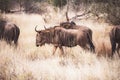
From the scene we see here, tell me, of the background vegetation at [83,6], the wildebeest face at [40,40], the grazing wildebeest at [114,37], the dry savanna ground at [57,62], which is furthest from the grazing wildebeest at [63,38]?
the background vegetation at [83,6]

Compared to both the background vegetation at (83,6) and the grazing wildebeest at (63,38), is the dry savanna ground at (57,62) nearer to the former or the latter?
the grazing wildebeest at (63,38)

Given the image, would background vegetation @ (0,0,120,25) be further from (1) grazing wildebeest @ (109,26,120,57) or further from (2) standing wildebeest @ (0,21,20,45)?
(2) standing wildebeest @ (0,21,20,45)

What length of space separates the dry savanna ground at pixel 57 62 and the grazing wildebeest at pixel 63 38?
0.12 m

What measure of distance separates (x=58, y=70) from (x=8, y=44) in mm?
1456

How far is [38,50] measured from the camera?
5.37 m

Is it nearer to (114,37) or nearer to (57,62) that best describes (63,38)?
(57,62)

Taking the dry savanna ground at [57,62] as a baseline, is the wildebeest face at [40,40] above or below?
above

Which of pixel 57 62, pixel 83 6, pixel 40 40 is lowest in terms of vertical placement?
pixel 57 62

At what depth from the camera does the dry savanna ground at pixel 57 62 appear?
429 cm

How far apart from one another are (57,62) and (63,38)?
0.59 meters

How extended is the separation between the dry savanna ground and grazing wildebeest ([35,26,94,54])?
12cm

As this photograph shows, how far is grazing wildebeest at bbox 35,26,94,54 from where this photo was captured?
5148 mm

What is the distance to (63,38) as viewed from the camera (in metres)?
5.28

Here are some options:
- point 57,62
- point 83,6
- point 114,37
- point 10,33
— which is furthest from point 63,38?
point 83,6
